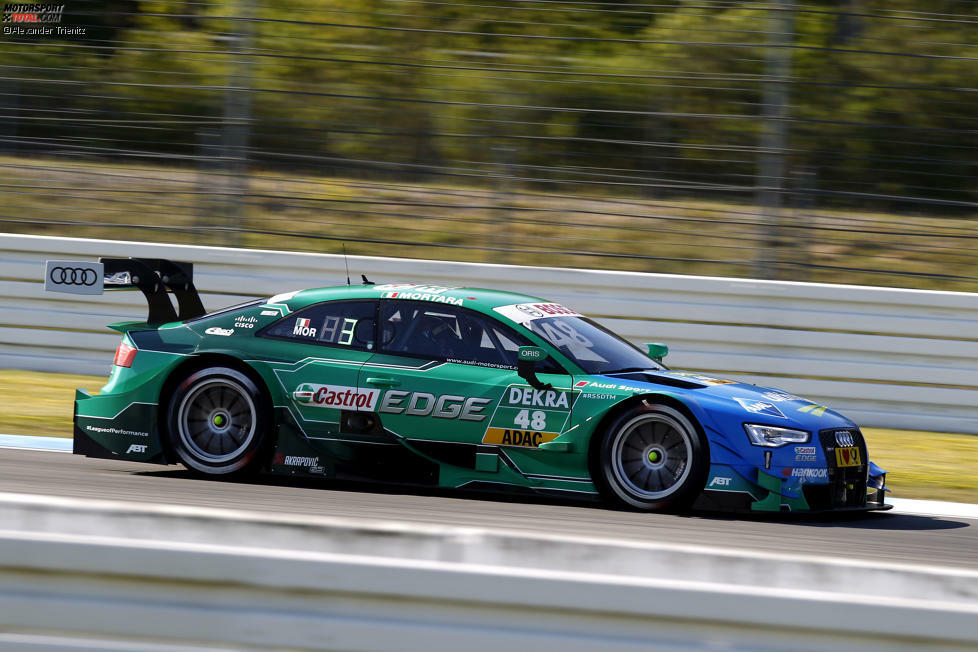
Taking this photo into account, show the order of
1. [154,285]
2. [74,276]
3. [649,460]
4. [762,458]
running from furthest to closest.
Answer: [74,276] → [154,285] → [649,460] → [762,458]

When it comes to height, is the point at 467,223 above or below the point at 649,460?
above

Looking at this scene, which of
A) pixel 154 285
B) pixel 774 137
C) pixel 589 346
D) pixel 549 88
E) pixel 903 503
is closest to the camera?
pixel 589 346

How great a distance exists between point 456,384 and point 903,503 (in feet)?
10.0

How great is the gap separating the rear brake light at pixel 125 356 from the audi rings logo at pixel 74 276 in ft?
1.85

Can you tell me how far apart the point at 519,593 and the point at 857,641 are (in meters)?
0.78

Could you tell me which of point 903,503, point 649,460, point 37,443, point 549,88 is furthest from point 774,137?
point 37,443

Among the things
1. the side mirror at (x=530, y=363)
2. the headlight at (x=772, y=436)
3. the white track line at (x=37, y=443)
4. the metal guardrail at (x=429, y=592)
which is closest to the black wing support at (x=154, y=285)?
the white track line at (x=37, y=443)

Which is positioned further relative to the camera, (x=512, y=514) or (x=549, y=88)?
(x=549, y=88)

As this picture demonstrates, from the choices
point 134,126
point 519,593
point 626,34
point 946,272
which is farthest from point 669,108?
point 519,593

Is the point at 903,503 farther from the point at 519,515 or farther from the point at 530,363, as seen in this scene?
the point at 519,515

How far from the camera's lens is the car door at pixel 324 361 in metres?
7.02

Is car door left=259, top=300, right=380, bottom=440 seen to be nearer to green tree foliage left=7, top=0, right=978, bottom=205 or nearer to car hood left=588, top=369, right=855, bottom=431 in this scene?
car hood left=588, top=369, right=855, bottom=431

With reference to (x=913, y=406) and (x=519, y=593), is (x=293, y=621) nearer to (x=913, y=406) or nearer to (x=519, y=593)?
(x=519, y=593)

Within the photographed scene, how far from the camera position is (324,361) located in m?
7.12
